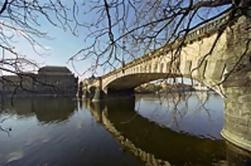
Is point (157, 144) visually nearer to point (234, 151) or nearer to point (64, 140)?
point (234, 151)

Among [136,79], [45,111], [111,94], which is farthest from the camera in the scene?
[111,94]

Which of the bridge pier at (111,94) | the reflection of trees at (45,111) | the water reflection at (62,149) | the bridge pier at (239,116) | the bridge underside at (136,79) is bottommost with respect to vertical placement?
the water reflection at (62,149)

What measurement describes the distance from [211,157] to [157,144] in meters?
3.60

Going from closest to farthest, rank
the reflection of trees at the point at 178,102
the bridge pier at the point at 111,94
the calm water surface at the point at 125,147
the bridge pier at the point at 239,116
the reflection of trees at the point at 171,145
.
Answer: the reflection of trees at the point at 178,102 < the bridge pier at the point at 239,116 < the calm water surface at the point at 125,147 < the reflection of trees at the point at 171,145 < the bridge pier at the point at 111,94

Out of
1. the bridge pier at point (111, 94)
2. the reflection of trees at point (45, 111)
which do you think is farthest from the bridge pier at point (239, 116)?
the bridge pier at point (111, 94)

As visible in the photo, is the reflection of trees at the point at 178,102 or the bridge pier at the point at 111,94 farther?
the bridge pier at the point at 111,94

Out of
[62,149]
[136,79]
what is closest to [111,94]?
[136,79]

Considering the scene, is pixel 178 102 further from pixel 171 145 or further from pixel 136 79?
pixel 136 79

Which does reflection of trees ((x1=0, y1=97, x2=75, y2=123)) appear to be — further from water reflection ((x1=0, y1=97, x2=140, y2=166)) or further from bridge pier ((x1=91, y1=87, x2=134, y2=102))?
bridge pier ((x1=91, y1=87, x2=134, y2=102))

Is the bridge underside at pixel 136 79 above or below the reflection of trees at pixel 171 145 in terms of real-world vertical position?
above

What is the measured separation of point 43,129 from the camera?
1983cm

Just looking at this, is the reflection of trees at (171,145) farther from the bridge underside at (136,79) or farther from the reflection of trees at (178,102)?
the reflection of trees at (178,102)

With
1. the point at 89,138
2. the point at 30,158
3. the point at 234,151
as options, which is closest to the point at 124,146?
the point at 89,138

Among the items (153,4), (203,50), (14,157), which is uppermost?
(203,50)
